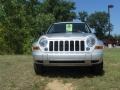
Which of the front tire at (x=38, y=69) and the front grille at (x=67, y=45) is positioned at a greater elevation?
the front grille at (x=67, y=45)

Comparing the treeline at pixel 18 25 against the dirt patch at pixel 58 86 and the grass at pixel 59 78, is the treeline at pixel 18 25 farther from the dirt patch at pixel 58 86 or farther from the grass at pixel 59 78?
the dirt patch at pixel 58 86

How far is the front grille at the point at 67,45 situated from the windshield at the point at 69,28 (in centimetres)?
151

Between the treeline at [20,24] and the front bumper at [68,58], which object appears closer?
the front bumper at [68,58]

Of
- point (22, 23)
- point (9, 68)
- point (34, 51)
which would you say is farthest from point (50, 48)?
point (22, 23)

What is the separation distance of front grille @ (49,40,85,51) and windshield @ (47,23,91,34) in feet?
4.97

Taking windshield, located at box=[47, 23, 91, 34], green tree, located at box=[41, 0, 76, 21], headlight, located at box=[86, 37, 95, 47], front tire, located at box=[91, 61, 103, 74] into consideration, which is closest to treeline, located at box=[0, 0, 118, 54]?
windshield, located at box=[47, 23, 91, 34]

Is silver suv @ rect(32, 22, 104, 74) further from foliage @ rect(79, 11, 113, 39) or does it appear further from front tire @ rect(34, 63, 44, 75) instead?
foliage @ rect(79, 11, 113, 39)

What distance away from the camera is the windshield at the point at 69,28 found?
12.3 meters

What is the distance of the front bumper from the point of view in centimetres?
1052

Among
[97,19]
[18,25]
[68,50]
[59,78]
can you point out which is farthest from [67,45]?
[97,19]

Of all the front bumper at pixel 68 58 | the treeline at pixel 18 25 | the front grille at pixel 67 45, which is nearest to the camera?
the front bumper at pixel 68 58

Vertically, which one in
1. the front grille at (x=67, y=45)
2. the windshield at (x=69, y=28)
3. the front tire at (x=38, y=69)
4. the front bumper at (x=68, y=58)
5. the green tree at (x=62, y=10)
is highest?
the windshield at (x=69, y=28)

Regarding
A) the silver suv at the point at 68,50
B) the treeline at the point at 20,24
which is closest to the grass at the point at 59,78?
the silver suv at the point at 68,50

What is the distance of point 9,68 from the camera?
12.8 m
